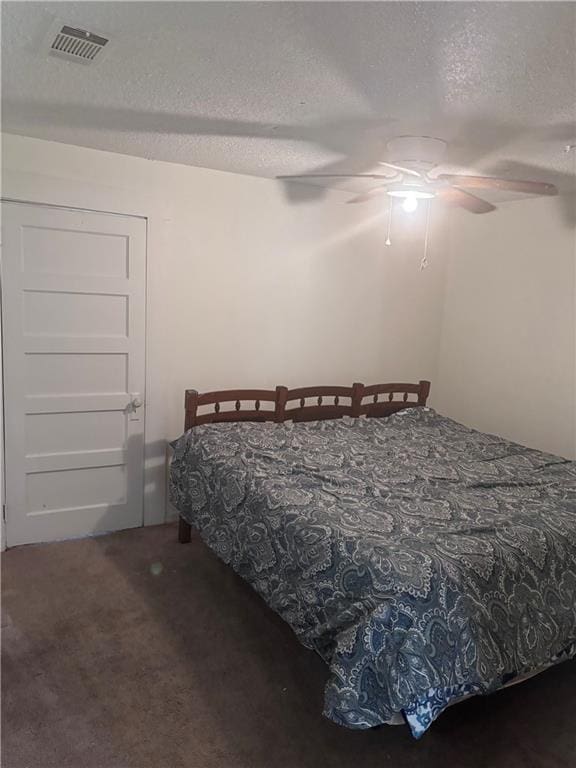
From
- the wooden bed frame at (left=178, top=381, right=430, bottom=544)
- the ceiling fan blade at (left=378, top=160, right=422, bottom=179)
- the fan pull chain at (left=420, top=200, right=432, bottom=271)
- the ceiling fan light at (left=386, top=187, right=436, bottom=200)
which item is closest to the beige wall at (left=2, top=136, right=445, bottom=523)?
the fan pull chain at (left=420, top=200, right=432, bottom=271)

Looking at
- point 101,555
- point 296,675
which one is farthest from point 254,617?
point 101,555

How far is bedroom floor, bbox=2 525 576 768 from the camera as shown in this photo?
1.85 meters

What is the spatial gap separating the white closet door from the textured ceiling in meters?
0.52

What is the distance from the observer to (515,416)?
3.96m

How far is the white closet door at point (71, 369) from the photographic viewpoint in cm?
298

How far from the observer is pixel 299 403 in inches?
155

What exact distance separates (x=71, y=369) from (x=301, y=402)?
1.56 m

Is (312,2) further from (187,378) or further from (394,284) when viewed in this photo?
(394,284)

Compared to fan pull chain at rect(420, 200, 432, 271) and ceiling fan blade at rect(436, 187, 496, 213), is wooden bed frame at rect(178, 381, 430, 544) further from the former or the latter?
ceiling fan blade at rect(436, 187, 496, 213)

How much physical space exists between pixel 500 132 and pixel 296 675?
8.36 feet

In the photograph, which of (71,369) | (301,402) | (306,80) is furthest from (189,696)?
(306,80)

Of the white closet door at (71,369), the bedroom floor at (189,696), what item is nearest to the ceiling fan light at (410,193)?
the white closet door at (71,369)

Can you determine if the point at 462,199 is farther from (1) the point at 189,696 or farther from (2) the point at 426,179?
(1) the point at 189,696

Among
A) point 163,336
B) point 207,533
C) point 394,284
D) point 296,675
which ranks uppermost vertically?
point 394,284
